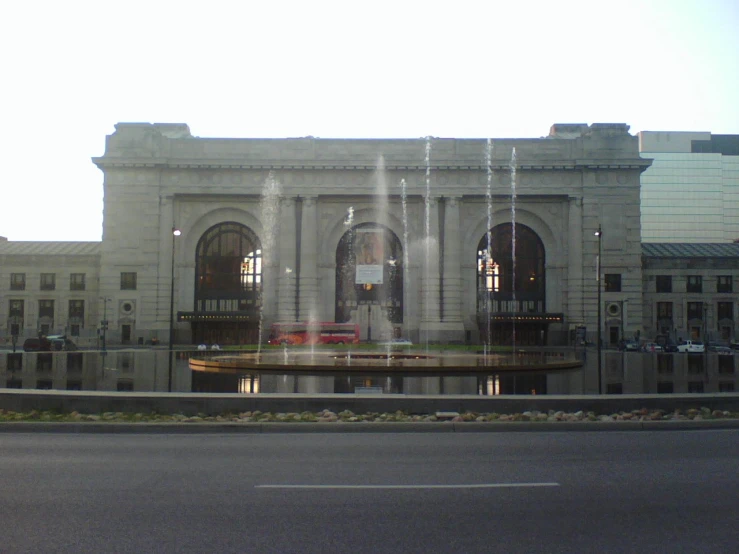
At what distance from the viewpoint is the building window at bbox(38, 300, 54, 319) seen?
76.6m

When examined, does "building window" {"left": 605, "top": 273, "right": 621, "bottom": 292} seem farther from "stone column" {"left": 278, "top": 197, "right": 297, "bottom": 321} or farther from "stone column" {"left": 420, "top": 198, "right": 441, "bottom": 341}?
"stone column" {"left": 278, "top": 197, "right": 297, "bottom": 321}

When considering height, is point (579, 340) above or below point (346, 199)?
below

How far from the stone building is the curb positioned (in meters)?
54.1

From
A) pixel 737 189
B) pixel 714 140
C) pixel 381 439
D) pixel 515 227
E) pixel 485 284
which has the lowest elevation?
pixel 381 439

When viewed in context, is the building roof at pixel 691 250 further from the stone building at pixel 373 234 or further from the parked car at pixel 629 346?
the parked car at pixel 629 346

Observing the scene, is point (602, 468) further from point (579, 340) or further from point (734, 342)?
point (734, 342)

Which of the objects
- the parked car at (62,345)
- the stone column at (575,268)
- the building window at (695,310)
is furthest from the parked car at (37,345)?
the building window at (695,310)

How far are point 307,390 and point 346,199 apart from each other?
51.1m

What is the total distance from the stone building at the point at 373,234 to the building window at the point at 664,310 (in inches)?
271

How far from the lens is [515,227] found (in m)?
72.1

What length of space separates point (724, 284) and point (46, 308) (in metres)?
68.9

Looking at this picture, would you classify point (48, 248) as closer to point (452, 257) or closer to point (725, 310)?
point (452, 257)

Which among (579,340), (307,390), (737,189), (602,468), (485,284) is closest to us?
(602,468)

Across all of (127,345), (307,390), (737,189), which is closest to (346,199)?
(127,345)
